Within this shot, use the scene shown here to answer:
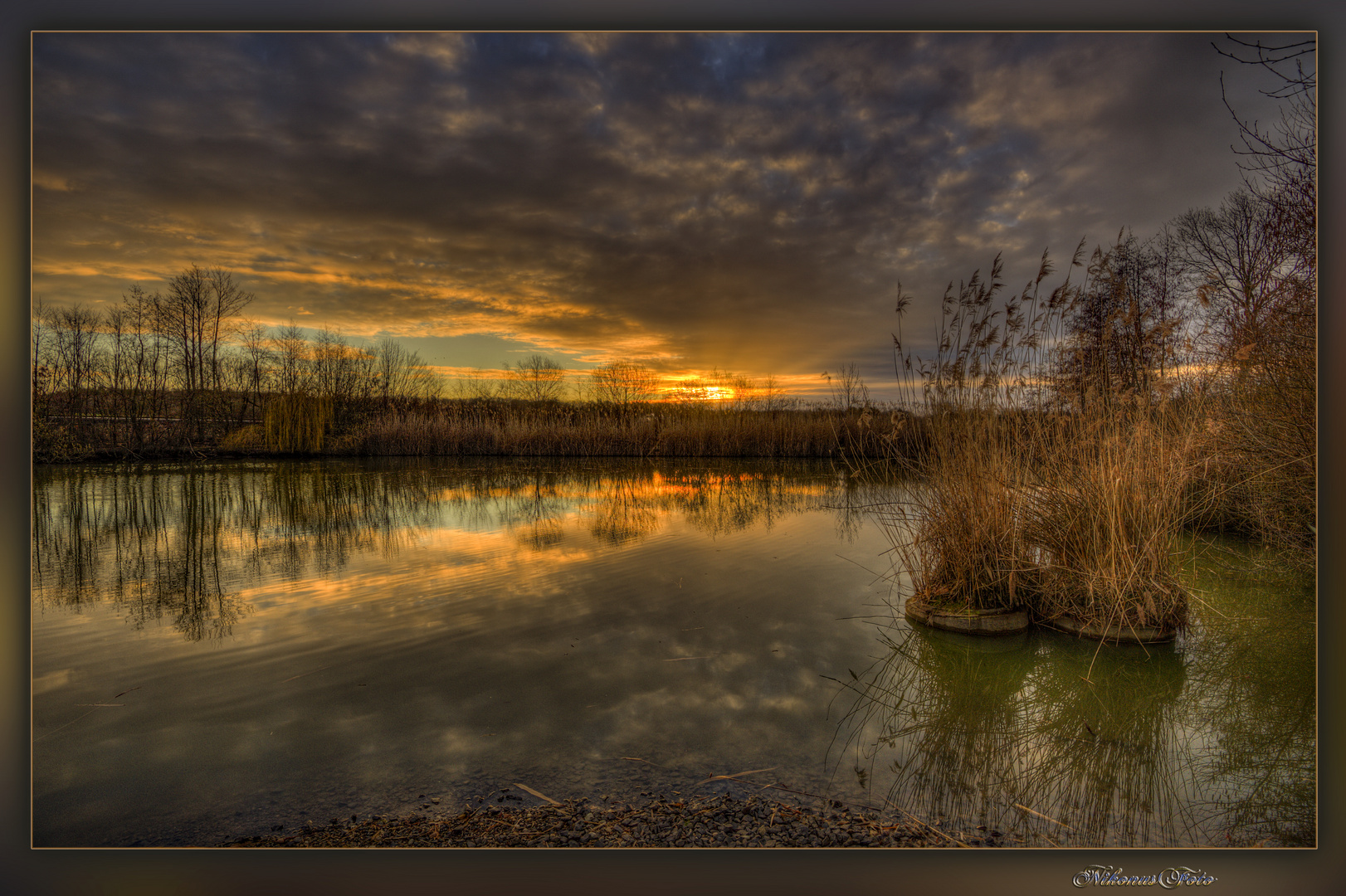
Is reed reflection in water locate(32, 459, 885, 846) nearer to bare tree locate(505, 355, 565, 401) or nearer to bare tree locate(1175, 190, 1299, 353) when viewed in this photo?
bare tree locate(1175, 190, 1299, 353)

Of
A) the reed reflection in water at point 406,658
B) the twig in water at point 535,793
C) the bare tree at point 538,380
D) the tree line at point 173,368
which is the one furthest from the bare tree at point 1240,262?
the bare tree at point 538,380

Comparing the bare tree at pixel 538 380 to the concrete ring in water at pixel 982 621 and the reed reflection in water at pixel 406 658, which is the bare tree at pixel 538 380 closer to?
the reed reflection in water at pixel 406 658

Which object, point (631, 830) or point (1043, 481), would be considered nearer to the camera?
point (631, 830)

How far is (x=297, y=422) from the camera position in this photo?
10.4m

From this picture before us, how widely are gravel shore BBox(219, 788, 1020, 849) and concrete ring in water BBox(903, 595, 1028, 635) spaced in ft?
5.09

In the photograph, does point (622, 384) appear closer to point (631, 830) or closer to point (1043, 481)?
point (1043, 481)

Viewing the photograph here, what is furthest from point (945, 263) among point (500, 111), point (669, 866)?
point (669, 866)

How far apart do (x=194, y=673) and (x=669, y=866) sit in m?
2.22

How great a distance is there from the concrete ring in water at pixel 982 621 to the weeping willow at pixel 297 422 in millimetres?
10499

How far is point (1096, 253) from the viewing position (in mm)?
2859

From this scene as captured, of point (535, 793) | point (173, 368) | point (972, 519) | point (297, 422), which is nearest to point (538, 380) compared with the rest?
point (297, 422)

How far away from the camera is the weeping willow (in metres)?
9.70

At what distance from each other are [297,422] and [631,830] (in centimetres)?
1146

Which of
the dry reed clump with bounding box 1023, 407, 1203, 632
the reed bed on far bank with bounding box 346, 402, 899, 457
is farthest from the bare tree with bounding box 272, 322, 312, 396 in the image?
the dry reed clump with bounding box 1023, 407, 1203, 632
